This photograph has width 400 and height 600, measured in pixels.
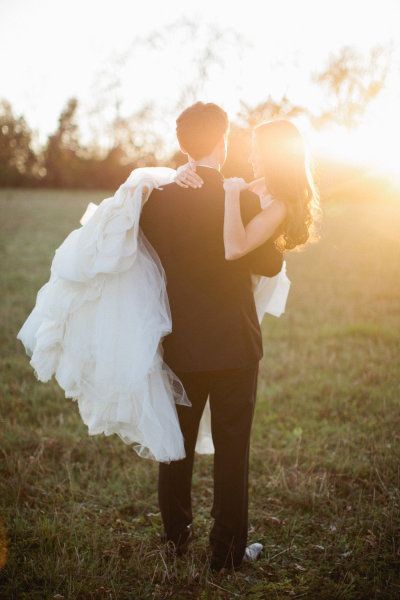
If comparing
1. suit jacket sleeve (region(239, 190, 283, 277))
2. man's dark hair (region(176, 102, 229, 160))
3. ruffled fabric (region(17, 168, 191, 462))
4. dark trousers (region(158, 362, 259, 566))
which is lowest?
dark trousers (region(158, 362, 259, 566))

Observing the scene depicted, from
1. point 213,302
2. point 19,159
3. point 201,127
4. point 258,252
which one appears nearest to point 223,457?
point 213,302

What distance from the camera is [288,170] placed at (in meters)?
2.84

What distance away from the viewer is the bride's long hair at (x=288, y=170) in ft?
9.33

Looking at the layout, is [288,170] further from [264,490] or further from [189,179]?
[264,490]

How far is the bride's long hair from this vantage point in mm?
2844

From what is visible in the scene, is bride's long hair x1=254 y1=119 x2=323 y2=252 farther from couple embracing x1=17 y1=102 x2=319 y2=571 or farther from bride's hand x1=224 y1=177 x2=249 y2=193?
bride's hand x1=224 y1=177 x2=249 y2=193

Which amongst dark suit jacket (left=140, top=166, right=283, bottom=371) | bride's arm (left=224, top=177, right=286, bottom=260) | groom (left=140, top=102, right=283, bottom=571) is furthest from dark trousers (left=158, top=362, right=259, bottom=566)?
bride's arm (left=224, top=177, right=286, bottom=260)

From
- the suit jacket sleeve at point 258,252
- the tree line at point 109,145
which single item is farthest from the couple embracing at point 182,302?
the tree line at point 109,145

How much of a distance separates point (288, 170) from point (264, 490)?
2.76 m

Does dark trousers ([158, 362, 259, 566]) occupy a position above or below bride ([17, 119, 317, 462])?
below

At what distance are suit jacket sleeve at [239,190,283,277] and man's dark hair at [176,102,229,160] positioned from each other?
0.33 m

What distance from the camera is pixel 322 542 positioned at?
3754mm

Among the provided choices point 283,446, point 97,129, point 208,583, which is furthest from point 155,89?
point 208,583

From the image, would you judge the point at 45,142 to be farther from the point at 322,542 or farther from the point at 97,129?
the point at 322,542
